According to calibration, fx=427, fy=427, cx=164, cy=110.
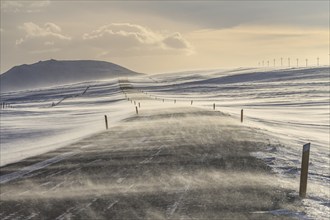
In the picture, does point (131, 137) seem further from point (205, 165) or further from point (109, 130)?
point (205, 165)

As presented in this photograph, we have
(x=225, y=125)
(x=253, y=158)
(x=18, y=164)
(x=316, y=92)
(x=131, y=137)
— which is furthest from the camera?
(x=316, y=92)

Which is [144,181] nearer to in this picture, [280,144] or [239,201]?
[239,201]

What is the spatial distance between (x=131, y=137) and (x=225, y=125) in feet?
20.3

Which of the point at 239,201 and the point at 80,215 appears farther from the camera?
the point at 239,201

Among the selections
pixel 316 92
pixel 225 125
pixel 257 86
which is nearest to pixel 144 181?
pixel 225 125

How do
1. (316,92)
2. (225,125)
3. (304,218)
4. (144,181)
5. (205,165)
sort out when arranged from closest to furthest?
(304,218)
(144,181)
(205,165)
(225,125)
(316,92)

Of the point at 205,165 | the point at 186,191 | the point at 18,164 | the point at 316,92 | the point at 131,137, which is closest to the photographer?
the point at 186,191

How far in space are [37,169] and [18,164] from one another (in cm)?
189

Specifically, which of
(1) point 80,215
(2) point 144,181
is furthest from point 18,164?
(1) point 80,215

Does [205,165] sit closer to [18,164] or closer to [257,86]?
[18,164]

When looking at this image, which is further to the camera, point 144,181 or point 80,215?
point 144,181

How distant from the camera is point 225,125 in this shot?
81.9 feet

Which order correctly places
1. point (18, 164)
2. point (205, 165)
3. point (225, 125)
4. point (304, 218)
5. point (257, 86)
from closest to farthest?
point (304, 218) → point (205, 165) → point (18, 164) → point (225, 125) → point (257, 86)

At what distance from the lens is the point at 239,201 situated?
9.86 metres
